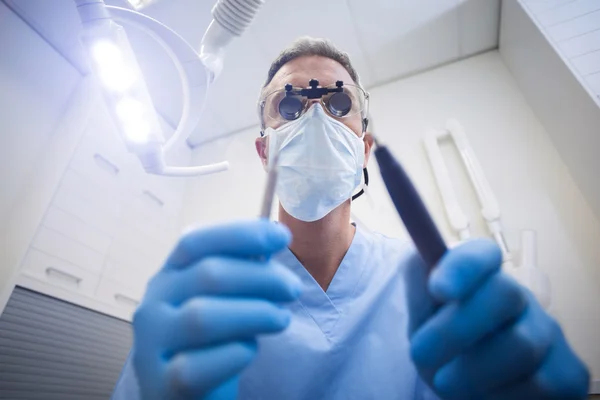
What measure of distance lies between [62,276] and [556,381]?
1.69m

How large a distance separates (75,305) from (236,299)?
4.48ft

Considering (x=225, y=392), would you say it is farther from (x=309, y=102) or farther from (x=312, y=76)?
(x=312, y=76)

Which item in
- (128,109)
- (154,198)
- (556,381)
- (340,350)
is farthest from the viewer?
(154,198)

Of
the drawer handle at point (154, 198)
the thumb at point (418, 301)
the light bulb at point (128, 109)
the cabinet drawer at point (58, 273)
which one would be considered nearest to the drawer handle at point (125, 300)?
the cabinet drawer at point (58, 273)

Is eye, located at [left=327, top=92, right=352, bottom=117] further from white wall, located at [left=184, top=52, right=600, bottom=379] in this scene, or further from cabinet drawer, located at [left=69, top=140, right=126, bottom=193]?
cabinet drawer, located at [left=69, top=140, right=126, bottom=193]

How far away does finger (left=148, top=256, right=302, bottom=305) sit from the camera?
0.39 meters

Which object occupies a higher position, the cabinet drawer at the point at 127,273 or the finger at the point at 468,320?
the cabinet drawer at the point at 127,273

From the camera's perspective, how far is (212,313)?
37 centimetres

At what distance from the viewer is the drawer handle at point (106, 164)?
158 centimetres

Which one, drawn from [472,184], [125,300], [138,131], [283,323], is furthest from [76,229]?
[472,184]

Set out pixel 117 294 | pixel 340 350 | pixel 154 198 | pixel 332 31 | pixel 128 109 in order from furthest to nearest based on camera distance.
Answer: pixel 154 198 < pixel 332 31 < pixel 117 294 < pixel 128 109 < pixel 340 350

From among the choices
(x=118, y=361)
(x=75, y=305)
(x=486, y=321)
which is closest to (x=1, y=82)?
(x=75, y=305)

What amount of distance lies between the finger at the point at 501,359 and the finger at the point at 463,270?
0.07 metres

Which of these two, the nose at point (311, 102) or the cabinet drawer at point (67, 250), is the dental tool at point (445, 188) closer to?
the nose at point (311, 102)
